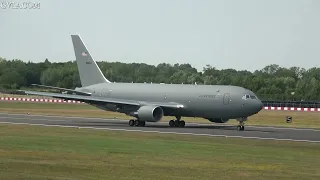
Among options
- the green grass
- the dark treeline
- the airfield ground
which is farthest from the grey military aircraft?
the dark treeline

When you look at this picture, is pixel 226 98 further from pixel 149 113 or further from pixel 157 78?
pixel 157 78

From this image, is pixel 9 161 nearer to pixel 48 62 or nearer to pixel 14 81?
pixel 14 81

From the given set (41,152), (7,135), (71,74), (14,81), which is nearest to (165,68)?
(71,74)

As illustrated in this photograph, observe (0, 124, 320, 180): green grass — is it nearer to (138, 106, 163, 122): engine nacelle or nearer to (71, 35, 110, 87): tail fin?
(138, 106, 163, 122): engine nacelle

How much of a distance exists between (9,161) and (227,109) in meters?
29.8

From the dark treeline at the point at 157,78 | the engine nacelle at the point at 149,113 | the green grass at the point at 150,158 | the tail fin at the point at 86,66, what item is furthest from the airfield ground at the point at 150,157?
the dark treeline at the point at 157,78

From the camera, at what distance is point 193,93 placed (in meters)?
56.4

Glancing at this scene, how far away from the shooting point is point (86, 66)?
6700 centimetres

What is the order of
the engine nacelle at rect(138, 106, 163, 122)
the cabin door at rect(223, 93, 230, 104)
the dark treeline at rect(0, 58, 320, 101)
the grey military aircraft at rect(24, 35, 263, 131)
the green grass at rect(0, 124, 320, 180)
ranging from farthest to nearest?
the dark treeline at rect(0, 58, 320, 101), the engine nacelle at rect(138, 106, 163, 122), the cabin door at rect(223, 93, 230, 104), the grey military aircraft at rect(24, 35, 263, 131), the green grass at rect(0, 124, 320, 180)

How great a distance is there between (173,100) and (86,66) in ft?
41.1

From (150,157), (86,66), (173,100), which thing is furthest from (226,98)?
(150,157)

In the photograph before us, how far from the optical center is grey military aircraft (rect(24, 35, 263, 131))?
176ft

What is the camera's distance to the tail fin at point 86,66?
66.2 metres

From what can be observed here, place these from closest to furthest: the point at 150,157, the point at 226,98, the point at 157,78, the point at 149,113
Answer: the point at 150,157 → the point at 226,98 → the point at 149,113 → the point at 157,78
